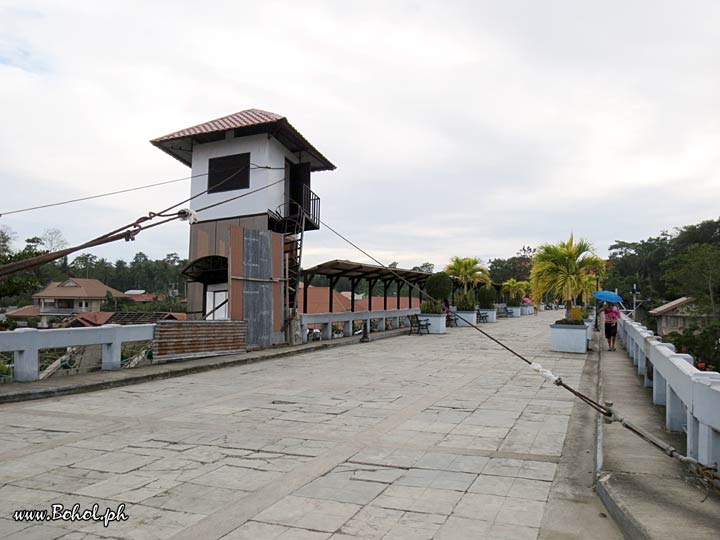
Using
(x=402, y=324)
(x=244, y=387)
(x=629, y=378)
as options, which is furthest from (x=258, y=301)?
(x=402, y=324)

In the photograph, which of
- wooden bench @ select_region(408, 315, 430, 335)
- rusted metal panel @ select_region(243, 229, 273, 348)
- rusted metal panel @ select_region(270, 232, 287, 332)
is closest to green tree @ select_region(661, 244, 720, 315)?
wooden bench @ select_region(408, 315, 430, 335)

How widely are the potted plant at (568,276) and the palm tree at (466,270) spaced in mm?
15482

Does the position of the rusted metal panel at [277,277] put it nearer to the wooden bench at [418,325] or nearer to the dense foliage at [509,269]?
the wooden bench at [418,325]

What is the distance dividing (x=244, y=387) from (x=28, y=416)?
3.38m

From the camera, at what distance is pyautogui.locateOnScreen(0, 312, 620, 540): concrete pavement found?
364 cm

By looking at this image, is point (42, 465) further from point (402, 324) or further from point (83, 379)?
point (402, 324)

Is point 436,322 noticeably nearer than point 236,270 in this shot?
No

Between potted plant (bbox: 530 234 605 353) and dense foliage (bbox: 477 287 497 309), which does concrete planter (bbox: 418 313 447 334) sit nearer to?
potted plant (bbox: 530 234 605 353)

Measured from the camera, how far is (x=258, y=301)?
47.9 ft

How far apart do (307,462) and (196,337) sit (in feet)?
27.5

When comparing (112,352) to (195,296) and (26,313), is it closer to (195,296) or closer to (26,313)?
(195,296)

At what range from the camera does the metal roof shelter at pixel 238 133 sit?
18.4 metres

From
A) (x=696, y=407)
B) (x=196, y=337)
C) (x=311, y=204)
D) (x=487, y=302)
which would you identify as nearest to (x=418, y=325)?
(x=311, y=204)

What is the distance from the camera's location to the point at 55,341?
926 cm
